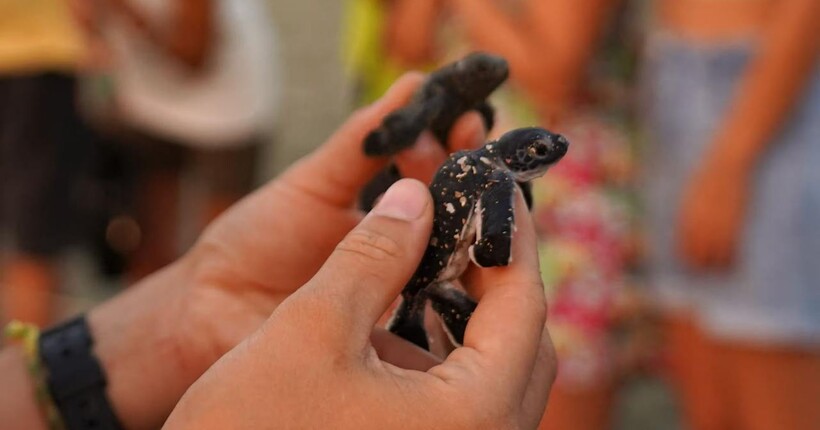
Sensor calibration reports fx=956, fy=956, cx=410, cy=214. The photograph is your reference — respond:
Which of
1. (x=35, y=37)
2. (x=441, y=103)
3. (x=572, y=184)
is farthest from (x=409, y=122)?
(x=35, y=37)

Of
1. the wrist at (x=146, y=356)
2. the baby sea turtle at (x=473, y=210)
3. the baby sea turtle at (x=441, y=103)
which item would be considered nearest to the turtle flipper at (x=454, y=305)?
the baby sea turtle at (x=473, y=210)

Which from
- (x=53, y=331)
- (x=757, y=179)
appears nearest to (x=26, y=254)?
(x=53, y=331)

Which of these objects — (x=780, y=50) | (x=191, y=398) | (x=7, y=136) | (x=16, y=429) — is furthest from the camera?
(x=7, y=136)

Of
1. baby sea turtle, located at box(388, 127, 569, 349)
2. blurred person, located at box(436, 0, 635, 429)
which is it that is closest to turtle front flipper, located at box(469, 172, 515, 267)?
baby sea turtle, located at box(388, 127, 569, 349)

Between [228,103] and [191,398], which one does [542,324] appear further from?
[228,103]

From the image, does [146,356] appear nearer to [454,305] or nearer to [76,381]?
[76,381]

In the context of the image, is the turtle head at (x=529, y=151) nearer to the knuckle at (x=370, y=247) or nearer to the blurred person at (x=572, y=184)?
the knuckle at (x=370, y=247)

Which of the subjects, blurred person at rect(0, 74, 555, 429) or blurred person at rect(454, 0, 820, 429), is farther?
blurred person at rect(454, 0, 820, 429)

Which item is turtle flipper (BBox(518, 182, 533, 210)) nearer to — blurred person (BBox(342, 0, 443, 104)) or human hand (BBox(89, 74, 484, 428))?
human hand (BBox(89, 74, 484, 428))
